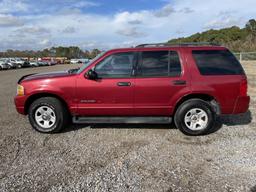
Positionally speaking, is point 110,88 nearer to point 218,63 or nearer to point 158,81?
point 158,81

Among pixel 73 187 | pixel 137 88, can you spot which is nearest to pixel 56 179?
pixel 73 187

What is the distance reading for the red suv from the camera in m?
5.30

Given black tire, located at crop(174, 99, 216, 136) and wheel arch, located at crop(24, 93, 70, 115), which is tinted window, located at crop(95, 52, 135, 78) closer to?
wheel arch, located at crop(24, 93, 70, 115)

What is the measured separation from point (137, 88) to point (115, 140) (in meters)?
1.13

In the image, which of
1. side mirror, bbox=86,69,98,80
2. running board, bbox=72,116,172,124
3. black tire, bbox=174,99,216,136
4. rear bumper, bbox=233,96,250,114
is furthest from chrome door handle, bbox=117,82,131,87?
rear bumper, bbox=233,96,250,114

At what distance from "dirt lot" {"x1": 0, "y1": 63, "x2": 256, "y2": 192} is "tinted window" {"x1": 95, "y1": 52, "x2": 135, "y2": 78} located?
126 cm

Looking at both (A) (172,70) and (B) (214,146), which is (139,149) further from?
(A) (172,70)

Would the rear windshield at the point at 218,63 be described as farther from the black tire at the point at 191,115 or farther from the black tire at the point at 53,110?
the black tire at the point at 53,110

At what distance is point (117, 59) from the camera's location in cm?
546

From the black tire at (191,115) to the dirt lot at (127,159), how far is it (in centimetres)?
16

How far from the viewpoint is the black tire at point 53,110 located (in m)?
5.50

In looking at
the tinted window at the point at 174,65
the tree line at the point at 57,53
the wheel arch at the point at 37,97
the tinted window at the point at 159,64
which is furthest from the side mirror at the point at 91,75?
the tree line at the point at 57,53

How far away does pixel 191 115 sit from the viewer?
5418 millimetres

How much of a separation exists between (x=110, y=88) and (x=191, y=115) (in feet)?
5.78
